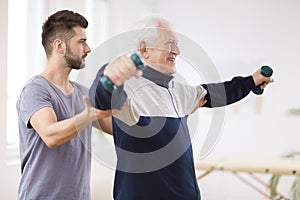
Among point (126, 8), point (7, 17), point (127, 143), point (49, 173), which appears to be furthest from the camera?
point (126, 8)

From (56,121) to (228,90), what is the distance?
0.57m

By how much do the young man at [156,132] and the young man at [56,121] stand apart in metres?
0.27

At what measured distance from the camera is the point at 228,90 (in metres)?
1.64

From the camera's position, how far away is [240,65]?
383cm

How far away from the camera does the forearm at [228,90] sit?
1.63 m

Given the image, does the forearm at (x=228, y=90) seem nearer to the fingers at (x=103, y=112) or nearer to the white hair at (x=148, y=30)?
the white hair at (x=148, y=30)

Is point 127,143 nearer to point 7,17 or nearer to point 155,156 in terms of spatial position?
point 155,156

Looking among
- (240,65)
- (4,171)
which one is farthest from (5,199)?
(240,65)

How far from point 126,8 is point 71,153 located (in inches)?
101

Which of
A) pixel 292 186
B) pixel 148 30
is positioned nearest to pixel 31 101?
pixel 148 30

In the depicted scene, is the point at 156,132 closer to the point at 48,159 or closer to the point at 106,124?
the point at 106,124

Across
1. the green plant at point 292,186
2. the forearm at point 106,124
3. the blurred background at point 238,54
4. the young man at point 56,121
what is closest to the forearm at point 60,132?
the young man at point 56,121

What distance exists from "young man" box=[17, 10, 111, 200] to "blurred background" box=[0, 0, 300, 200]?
1533 mm

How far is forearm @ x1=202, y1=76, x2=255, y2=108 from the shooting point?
1632mm
